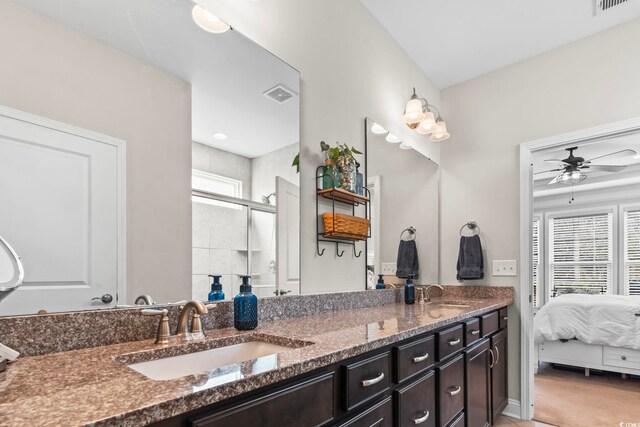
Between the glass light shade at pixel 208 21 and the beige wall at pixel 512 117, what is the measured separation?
2.40 meters

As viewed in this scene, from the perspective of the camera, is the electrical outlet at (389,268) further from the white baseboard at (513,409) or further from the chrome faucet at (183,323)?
the chrome faucet at (183,323)

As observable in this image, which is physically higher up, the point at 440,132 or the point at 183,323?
the point at 440,132

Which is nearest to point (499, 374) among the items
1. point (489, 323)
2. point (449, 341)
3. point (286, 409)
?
point (489, 323)

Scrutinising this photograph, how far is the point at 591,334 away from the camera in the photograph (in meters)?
3.95

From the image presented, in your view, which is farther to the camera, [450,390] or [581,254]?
[581,254]

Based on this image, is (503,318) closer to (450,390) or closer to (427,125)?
(450,390)

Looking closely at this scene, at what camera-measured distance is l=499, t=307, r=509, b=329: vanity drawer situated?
2.70 m

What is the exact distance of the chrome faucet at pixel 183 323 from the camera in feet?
3.64

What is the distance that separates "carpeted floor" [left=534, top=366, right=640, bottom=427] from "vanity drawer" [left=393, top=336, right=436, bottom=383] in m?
1.85

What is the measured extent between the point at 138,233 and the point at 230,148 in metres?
0.50

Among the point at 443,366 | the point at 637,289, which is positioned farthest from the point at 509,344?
the point at 637,289

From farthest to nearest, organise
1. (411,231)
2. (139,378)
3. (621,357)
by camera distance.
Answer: (621,357), (411,231), (139,378)

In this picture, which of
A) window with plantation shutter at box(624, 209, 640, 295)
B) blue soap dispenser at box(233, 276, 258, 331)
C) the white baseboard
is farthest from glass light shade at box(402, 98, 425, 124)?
window with plantation shutter at box(624, 209, 640, 295)

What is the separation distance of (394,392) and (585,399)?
2.87m
